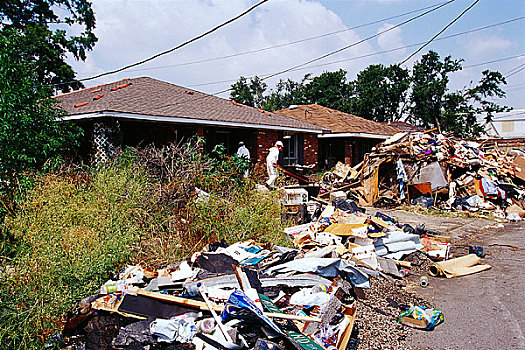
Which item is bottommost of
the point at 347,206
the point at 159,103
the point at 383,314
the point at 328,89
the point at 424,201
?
the point at 424,201

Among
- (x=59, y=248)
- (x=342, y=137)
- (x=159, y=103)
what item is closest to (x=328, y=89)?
(x=342, y=137)

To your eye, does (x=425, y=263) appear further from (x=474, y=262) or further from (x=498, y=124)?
(x=498, y=124)

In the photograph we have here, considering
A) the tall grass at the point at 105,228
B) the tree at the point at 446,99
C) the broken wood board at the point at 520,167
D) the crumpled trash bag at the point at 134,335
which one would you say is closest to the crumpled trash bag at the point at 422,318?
the tall grass at the point at 105,228

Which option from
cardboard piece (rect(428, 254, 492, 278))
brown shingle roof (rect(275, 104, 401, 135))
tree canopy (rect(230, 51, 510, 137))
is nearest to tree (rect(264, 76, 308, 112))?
tree canopy (rect(230, 51, 510, 137))

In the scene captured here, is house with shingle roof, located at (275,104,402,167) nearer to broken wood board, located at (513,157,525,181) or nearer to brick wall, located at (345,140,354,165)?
brick wall, located at (345,140,354,165)

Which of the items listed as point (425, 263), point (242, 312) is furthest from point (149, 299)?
point (425, 263)

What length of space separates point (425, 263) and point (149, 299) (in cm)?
518

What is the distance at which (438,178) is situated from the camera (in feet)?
43.3

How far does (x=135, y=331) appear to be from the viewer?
3568mm

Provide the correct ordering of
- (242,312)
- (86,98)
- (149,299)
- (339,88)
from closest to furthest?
(242,312), (149,299), (86,98), (339,88)

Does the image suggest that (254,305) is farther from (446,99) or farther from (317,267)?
(446,99)

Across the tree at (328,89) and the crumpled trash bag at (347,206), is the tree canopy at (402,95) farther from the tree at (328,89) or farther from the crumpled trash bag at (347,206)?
the crumpled trash bag at (347,206)

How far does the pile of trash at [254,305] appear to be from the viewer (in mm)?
3447

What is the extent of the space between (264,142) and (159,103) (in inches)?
177
